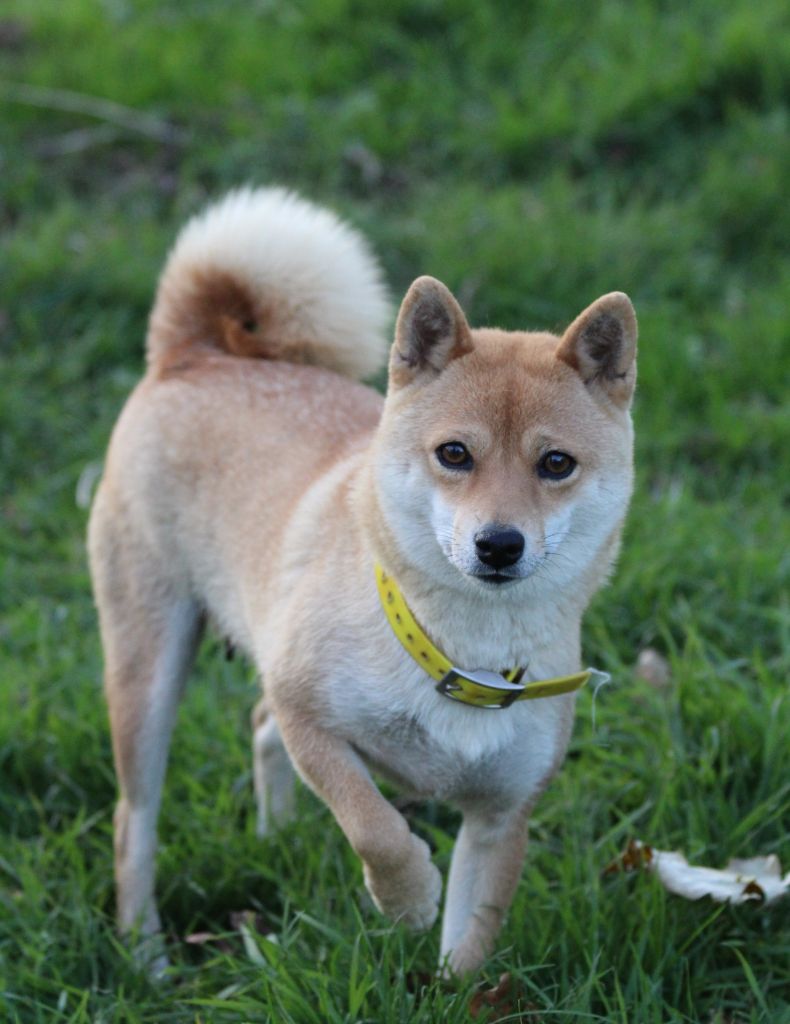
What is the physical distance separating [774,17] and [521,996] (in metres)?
5.93

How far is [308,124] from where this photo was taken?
23.5 feet

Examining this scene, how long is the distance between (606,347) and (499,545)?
616mm

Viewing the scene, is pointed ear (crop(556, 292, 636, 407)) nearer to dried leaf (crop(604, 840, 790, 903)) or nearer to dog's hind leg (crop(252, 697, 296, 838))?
dried leaf (crop(604, 840, 790, 903))

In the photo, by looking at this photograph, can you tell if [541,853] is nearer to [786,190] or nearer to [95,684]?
[95,684]

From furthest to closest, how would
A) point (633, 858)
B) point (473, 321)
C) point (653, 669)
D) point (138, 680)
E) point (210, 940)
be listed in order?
point (473, 321) < point (653, 669) < point (138, 680) < point (210, 940) < point (633, 858)

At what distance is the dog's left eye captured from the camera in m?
2.88

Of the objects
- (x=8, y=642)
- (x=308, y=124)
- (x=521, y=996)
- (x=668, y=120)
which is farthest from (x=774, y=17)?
(x=521, y=996)

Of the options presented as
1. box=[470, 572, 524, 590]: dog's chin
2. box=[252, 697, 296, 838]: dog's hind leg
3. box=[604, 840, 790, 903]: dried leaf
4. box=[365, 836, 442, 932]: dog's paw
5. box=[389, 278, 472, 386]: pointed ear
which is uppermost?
box=[389, 278, 472, 386]: pointed ear

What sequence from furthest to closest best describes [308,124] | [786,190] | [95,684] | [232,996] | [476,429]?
[308,124], [786,190], [95,684], [232,996], [476,429]

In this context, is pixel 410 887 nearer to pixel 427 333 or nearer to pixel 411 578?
pixel 411 578

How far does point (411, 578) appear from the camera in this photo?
296cm

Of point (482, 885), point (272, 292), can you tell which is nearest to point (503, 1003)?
point (482, 885)

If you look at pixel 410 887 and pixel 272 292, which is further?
pixel 272 292

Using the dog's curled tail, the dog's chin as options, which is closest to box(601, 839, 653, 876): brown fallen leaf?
the dog's chin
